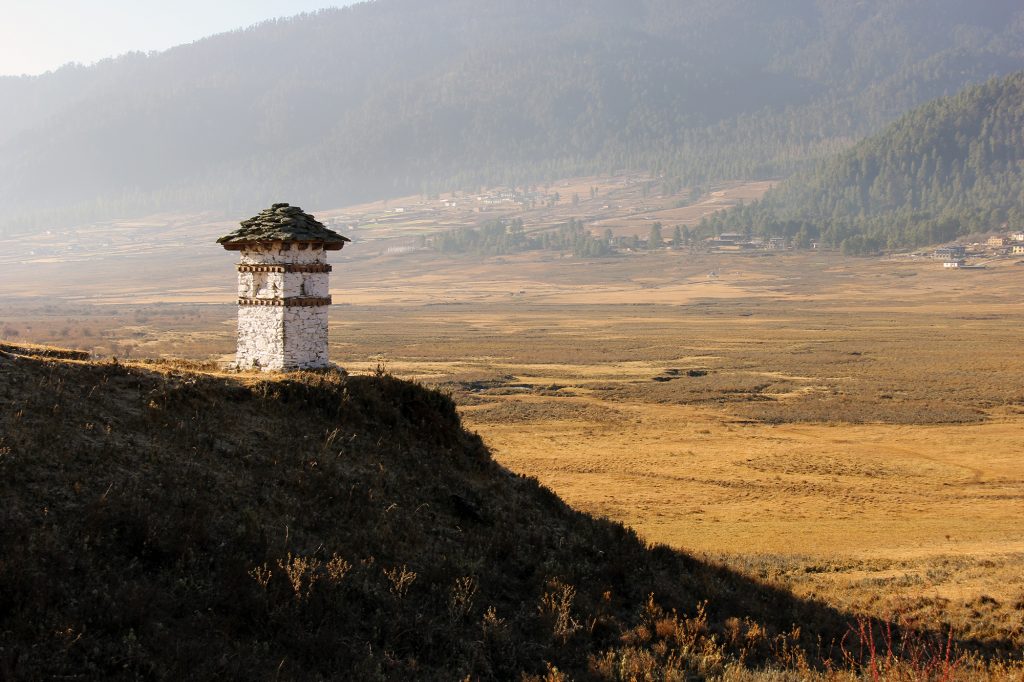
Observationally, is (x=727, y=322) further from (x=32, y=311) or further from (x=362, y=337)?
(x=32, y=311)

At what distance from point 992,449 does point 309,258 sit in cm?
2804

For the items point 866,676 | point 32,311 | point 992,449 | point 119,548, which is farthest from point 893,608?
point 32,311

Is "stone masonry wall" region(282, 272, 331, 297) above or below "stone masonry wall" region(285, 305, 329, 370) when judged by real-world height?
above

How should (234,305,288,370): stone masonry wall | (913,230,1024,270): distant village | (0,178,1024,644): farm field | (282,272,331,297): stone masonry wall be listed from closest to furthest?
1. (234,305,288,370): stone masonry wall
2. (282,272,331,297): stone masonry wall
3. (0,178,1024,644): farm field
4. (913,230,1024,270): distant village

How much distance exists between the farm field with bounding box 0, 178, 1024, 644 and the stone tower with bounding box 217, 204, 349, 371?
935cm

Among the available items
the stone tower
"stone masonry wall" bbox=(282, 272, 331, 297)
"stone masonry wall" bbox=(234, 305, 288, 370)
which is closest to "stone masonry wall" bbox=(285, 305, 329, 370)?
the stone tower

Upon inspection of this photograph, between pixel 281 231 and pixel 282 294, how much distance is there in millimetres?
1248

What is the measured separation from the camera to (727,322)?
88500 millimetres

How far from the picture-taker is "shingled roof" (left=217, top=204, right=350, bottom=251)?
56.1ft

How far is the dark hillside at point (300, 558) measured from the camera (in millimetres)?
8742

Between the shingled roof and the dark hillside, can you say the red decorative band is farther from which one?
the dark hillside

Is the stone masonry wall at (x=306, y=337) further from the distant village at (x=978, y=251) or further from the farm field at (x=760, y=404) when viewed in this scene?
the distant village at (x=978, y=251)

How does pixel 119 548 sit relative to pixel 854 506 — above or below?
above

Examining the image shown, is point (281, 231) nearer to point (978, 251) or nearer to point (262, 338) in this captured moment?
point (262, 338)
